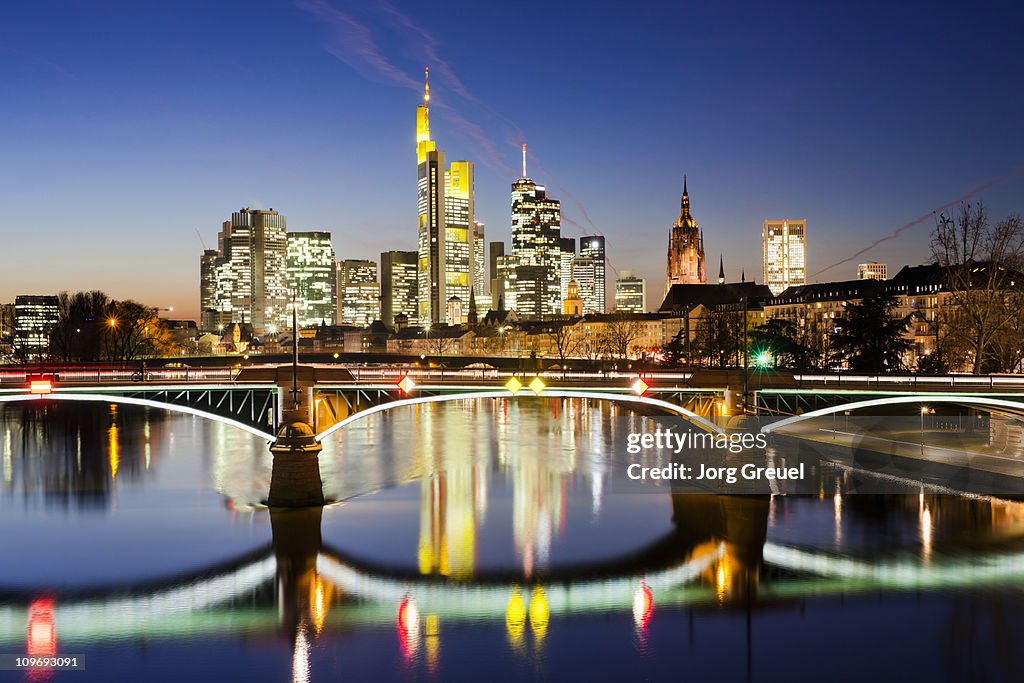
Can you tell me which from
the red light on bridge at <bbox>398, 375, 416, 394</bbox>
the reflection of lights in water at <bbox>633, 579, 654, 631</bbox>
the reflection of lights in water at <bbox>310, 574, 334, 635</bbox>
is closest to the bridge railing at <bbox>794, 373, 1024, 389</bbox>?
the reflection of lights in water at <bbox>633, 579, 654, 631</bbox>

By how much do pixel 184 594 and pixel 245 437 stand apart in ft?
168

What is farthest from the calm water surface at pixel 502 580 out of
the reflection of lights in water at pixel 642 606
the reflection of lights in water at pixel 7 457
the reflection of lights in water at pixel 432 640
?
the reflection of lights in water at pixel 7 457

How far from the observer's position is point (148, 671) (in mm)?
27172

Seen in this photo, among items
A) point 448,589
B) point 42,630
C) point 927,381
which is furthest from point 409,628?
point 927,381

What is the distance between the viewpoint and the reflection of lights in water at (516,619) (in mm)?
29391

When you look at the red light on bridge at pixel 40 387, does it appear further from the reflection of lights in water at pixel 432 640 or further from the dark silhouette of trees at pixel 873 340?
the dark silhouette of trees at pixel 873 340

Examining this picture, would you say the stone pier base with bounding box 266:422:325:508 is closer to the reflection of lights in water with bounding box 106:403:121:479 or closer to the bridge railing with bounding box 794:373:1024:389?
the reflection of lights in water with bounding box 106:403:121:479

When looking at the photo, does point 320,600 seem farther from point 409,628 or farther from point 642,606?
point 642,606

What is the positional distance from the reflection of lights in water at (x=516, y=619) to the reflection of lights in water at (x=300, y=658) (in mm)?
6727

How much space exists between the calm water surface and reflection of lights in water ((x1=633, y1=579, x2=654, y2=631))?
20 cm

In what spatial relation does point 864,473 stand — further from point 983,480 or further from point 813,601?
point 813,601

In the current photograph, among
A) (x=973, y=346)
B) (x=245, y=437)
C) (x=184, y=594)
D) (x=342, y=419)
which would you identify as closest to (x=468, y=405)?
(x=245, y=437)

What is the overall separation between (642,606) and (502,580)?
6.28 m

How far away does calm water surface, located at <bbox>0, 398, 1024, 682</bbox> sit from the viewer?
28.1m
